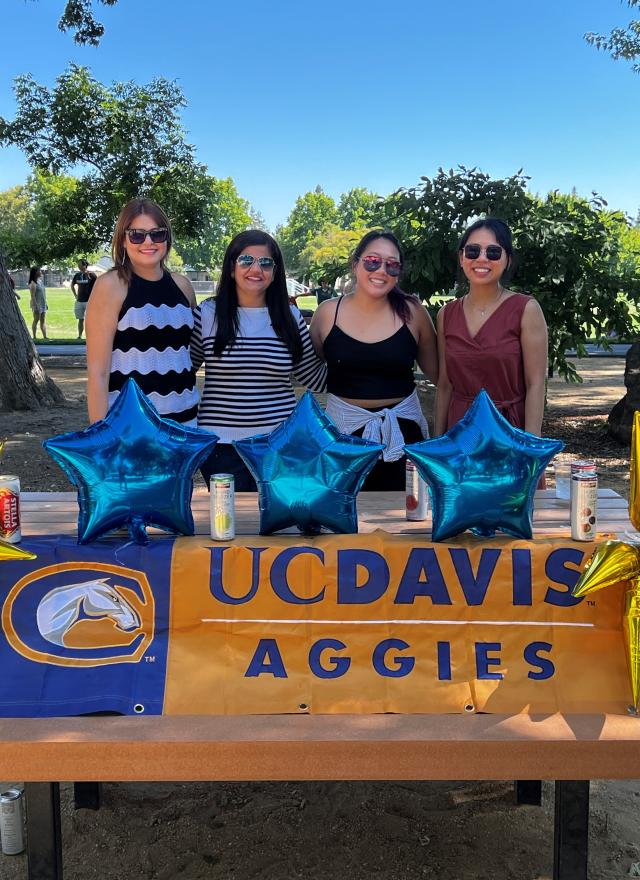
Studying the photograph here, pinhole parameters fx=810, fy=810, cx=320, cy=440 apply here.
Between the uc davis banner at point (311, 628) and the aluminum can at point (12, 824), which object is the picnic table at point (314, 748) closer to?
the uc davis banner at point (311, 628)

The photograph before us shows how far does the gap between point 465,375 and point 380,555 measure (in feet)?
3.50

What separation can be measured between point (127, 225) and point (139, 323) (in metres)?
0.38

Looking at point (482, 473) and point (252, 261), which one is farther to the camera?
point (252, 261)

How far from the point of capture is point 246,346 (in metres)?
3.12

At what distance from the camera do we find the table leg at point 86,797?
112 inches

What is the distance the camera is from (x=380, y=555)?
7.88 feet

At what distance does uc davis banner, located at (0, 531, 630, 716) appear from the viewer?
223 cm

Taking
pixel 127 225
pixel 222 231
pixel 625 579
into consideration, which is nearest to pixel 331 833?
pixel 625 579

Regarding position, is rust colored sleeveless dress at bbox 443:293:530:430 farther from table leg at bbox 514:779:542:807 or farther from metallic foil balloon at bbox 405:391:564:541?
table leg at bbox 514:779:542:807

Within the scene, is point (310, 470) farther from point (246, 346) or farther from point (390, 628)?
point (246, 346)

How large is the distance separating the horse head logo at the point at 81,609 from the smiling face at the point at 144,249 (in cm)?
131

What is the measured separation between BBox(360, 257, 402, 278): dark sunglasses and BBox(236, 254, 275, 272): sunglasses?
36 cm

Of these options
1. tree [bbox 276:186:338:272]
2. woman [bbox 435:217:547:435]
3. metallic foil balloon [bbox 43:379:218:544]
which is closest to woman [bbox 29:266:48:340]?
woman [bbox 435:217:547:435]

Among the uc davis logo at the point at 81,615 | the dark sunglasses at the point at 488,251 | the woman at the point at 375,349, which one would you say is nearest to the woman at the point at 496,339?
the dark sunglasses at the point at 488,251
